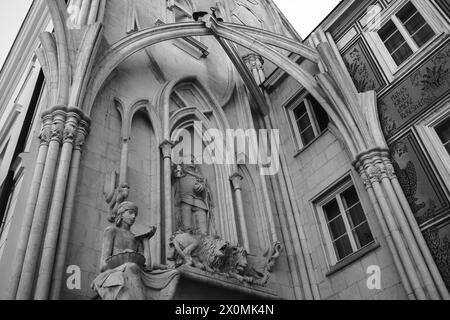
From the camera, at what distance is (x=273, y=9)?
64.9 feet

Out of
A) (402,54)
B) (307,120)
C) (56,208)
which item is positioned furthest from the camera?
(307,120)

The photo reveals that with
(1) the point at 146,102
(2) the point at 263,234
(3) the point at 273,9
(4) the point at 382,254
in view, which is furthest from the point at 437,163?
(3) the point at 273,9

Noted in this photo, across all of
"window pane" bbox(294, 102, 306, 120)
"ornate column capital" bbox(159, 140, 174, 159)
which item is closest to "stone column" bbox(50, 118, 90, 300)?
"ornate column capital" bbox(159, 140, 174, 159)

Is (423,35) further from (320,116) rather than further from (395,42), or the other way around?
(320,116)

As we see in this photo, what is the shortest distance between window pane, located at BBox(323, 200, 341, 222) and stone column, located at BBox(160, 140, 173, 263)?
379 cm

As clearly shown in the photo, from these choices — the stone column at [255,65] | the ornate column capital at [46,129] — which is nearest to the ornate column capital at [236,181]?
the ornate column capital at [46,129]

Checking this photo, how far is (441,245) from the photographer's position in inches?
309

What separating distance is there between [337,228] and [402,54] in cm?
415

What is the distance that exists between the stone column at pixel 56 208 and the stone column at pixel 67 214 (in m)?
0.10

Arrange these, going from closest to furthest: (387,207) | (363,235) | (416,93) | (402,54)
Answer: (387,207)
(416,93)
(363,235)
(402,54)

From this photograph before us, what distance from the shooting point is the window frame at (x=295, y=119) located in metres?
11.6

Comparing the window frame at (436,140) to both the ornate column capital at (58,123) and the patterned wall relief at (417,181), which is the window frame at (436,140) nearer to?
the patterned wall relief at (417,181)

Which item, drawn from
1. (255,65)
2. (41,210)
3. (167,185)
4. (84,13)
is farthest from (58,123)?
(255,65)
